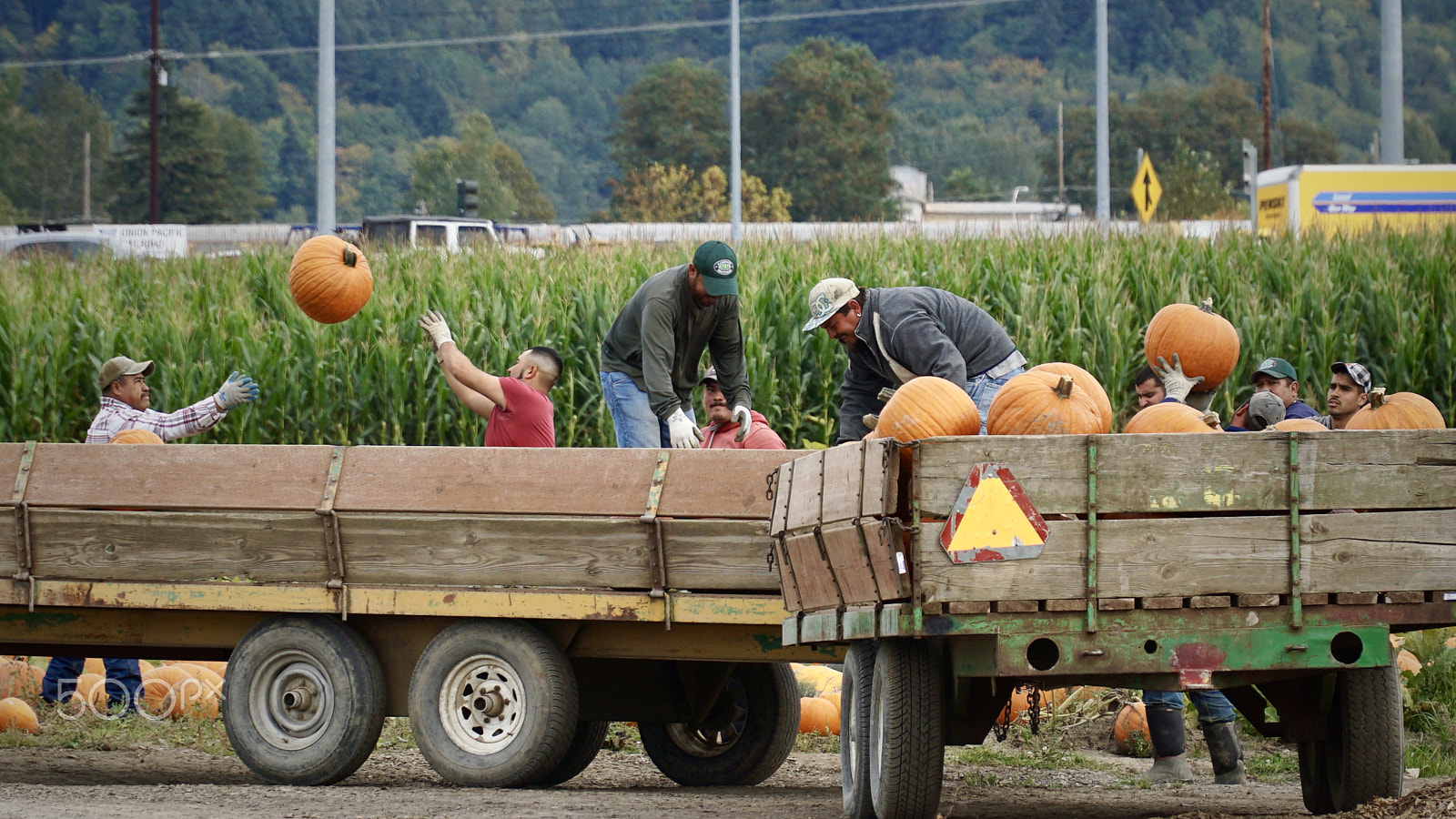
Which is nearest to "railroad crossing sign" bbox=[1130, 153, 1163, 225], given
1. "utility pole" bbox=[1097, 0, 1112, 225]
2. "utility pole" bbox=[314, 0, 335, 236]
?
"utility pole" bbox=[1097, 0, 1112, 225]

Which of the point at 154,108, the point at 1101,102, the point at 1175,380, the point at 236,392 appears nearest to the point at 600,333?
the point at 236,392

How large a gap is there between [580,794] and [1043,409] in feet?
8.97

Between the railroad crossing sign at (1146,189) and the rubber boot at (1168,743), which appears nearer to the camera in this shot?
the rubber boot at (1168,743)

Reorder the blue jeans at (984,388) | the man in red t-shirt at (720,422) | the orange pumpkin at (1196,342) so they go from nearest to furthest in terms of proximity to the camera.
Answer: the blue jeans at (984,388)
the orange pumpkin at (1196,342)
the man in red t-shirt at (720,422)

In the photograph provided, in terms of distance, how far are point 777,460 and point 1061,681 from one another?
1975mm

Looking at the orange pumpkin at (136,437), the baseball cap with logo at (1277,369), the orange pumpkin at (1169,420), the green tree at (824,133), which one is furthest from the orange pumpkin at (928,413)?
the green tree at (824,133)

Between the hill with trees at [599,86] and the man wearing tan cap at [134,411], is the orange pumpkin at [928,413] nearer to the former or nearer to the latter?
the man wearing tan cap at [134,411]

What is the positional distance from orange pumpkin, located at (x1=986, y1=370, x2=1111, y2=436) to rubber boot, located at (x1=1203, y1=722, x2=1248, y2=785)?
6.07 ft

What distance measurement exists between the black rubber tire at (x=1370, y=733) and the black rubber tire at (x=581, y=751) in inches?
141

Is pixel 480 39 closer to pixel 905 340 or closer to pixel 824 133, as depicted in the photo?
pixel 824 133

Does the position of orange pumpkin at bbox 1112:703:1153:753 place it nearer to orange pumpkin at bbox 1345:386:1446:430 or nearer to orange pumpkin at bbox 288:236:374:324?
orange pumpkin at bbox 1345:386:1446:430

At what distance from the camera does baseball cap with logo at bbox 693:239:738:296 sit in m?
8.62

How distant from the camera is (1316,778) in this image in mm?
6316

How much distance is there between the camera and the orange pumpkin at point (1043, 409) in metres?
6.27
